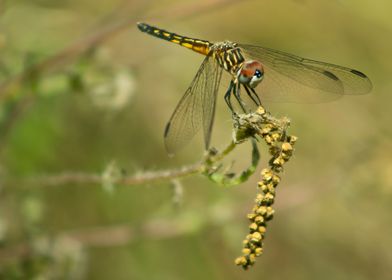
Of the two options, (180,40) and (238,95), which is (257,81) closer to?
(238,95)

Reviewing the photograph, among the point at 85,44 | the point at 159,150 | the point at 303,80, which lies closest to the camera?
the point at 303,80

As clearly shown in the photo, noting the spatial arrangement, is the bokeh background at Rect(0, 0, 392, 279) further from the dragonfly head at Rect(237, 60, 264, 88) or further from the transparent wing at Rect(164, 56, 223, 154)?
the dragonfly head at Rect(237, 60, 264, 88)

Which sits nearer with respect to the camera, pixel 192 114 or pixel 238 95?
pixel 192 114

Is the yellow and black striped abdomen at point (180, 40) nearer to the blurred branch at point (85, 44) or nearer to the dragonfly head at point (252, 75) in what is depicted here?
the blurred branch at point (85, 44)

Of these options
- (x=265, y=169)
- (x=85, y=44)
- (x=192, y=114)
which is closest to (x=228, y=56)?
(x=192, y=114)

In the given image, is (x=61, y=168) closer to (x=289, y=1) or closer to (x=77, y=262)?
(x=77, y=262)

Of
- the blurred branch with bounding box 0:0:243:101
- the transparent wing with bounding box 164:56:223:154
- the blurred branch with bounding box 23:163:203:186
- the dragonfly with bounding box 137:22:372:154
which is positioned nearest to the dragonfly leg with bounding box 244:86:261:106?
the dragonfly with bounding box 137:22:372:154

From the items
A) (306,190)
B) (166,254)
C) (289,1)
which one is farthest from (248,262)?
(289,1)
